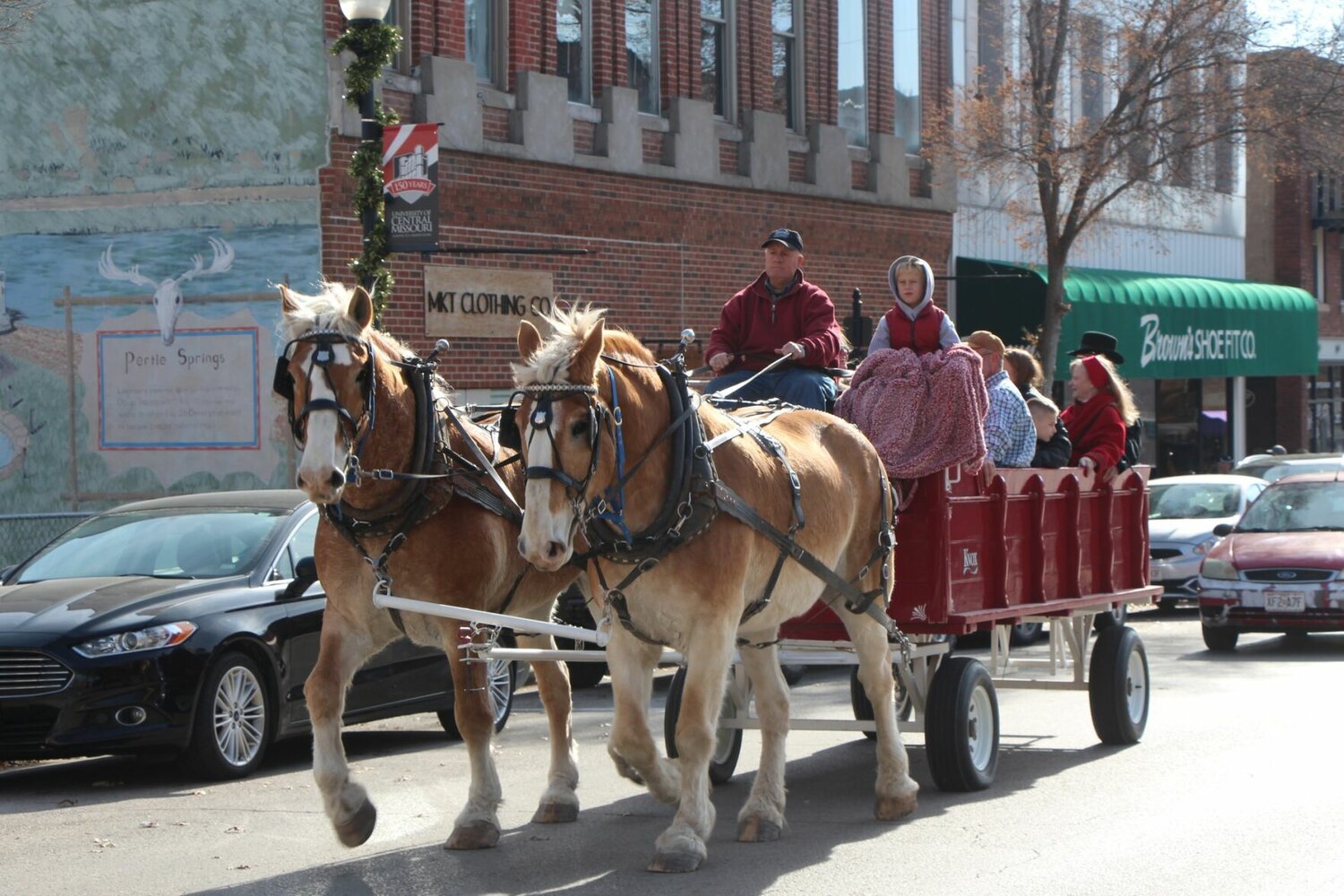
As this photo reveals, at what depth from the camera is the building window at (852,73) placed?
85.6 feet

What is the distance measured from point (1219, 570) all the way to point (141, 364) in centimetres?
1154

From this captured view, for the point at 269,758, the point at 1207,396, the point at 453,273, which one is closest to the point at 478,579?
the point at 269,758

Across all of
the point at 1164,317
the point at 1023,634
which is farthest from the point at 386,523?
the point at 1164,317

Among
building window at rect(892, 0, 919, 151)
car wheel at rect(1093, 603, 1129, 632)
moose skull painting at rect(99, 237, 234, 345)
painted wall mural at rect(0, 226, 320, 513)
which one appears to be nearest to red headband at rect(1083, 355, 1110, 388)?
car wheel at rect(1093, 603, 1129, 632)

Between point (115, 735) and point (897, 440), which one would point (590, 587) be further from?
point (115, 735)

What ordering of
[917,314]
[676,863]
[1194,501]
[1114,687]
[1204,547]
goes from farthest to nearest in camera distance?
[1194,501] < [1204,547] < [1114,687] < [917,314] < [676,863]

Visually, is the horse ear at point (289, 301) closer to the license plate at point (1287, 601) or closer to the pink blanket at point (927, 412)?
the pink blanket at point (927, 412)

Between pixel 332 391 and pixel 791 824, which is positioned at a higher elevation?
pixel 332 391

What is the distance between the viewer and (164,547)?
10945 millimetres

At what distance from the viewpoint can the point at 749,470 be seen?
763 centimetres

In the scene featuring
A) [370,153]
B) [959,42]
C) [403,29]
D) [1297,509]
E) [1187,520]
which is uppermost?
[959,42]

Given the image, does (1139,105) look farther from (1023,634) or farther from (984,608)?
(984,608)

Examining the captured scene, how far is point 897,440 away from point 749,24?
15910 mm

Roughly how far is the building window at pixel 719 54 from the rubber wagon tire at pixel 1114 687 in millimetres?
14479
